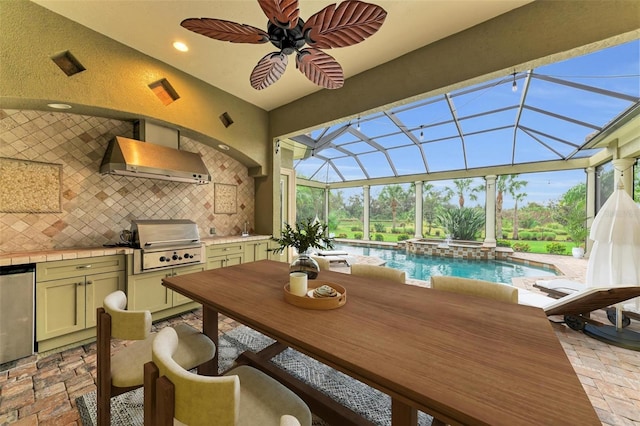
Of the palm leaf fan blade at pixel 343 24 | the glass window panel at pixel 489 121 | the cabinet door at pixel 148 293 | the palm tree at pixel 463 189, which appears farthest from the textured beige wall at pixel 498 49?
the palm tree at pixel 463 189

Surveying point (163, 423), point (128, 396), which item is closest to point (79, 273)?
point (128, 396)

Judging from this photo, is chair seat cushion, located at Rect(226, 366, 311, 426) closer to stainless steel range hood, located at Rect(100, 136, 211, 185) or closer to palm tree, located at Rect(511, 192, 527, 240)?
stainless steel range hood, located at Rect(100, 136, 211, 185)

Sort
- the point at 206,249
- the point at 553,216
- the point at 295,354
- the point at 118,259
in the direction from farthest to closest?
1. the point at 553,216
2. the point at 206,249
3. the point at 118,259
4. the point at 295,354

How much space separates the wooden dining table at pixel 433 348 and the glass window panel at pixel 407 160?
684 centimetres

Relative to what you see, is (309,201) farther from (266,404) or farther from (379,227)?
(266,404)

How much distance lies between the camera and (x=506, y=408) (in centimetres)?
63

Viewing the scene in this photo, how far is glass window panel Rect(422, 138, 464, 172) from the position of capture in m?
7.09

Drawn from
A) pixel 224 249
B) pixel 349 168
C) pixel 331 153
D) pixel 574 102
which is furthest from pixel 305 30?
pixel 349 168

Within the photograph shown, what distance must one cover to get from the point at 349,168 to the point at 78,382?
8.71 metres

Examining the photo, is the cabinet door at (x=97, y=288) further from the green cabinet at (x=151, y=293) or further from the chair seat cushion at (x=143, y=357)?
the chair seat cushion at (x=143, y=357)

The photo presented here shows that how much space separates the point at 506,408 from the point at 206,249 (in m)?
3.42

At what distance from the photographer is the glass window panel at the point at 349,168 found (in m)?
8.99

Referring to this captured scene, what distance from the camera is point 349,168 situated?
31.0ft

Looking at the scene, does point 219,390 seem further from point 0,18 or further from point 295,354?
point 0,18
